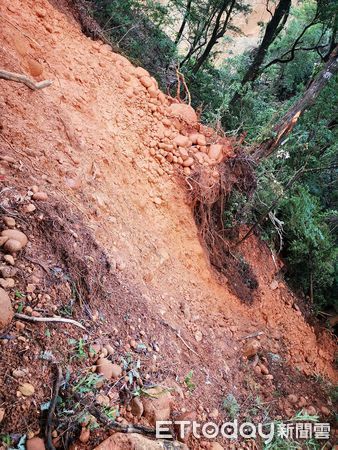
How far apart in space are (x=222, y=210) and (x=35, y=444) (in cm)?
310

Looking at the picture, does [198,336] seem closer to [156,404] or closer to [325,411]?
[156,404]

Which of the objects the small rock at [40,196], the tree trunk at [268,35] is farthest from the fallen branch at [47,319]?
the tree trunk at [268,35]

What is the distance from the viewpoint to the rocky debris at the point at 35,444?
127cm

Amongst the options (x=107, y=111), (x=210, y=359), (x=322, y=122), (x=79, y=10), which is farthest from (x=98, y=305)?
(x=322, y=122)

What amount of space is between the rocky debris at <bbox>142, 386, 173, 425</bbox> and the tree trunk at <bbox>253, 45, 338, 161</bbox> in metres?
3.10

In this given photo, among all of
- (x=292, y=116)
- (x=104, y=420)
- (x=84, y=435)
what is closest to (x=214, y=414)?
(x=104, y=420)

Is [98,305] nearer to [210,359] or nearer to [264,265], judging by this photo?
[210,359]

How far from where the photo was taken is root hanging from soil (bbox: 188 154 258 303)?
3.63 meters

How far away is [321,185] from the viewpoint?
21.4ft

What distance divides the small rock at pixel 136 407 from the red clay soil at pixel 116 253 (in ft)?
0.32

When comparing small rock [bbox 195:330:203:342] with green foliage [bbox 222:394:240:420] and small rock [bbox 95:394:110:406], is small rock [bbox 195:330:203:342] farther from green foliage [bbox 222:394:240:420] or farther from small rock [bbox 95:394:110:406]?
small rock [bbox 95:394:110:406]

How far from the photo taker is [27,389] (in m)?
1.37

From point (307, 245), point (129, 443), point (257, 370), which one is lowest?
point (257, 370)

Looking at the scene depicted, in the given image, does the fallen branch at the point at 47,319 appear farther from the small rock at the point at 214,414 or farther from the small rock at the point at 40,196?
the small rock at the point at 214,414
